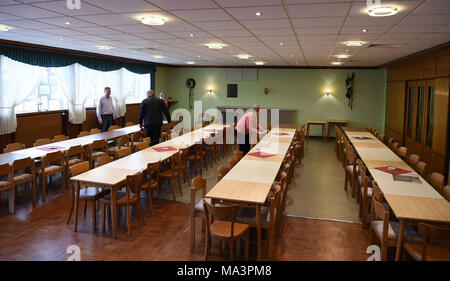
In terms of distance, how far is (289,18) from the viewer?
480cm

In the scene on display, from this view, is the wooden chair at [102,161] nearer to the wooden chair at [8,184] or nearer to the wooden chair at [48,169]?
the wooden chair at [48,169]

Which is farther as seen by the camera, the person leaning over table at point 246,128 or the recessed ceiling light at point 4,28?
the person leaning over table at point 246,128

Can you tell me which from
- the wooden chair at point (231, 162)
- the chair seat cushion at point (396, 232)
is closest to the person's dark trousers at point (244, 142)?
the wooden chair at point (231, 162)

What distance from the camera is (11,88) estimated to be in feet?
28.7

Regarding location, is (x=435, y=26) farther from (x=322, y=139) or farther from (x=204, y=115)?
(x=204, y=115)

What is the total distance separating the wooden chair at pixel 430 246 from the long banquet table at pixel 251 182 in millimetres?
1552

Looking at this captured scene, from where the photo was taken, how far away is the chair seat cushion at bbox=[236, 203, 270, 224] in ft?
14.0

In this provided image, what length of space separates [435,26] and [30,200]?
24.0 ft

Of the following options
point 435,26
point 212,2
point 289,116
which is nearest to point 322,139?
point 289,116

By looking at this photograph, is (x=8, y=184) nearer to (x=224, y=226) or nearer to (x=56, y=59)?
(x=224, y=226)

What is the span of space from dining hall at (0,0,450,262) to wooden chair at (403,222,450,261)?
0.02 meters

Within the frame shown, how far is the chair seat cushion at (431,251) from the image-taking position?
348 centimetres

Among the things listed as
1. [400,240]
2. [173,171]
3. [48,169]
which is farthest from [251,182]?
[48,169]

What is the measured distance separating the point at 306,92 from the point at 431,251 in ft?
39.6
